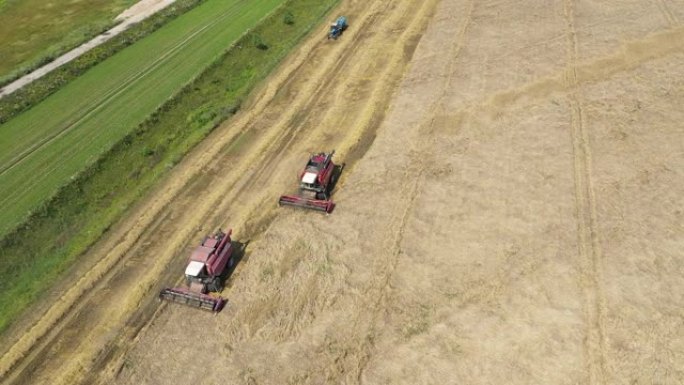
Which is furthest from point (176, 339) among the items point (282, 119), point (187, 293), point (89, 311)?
point (282, 119)

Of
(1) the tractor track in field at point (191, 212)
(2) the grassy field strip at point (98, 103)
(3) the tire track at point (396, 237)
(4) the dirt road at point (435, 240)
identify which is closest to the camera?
(4) the dirt road at point (435, 240)

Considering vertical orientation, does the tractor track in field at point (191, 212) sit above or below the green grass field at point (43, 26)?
below

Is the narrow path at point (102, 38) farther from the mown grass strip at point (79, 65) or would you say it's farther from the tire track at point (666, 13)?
the tire track at point (666, 13)

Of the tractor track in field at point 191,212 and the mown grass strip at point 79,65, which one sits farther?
the mown grass strip at point 79,65

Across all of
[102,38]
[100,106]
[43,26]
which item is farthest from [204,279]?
[43,26]

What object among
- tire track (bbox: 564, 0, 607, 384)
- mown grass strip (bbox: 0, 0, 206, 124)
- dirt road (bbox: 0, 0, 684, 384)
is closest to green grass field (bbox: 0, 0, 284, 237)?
mown grass strip (bbox: 0, 0, 206, 124)

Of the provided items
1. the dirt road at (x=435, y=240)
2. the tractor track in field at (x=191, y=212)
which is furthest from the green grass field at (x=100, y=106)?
the dirt road at (x=435, y=240)
